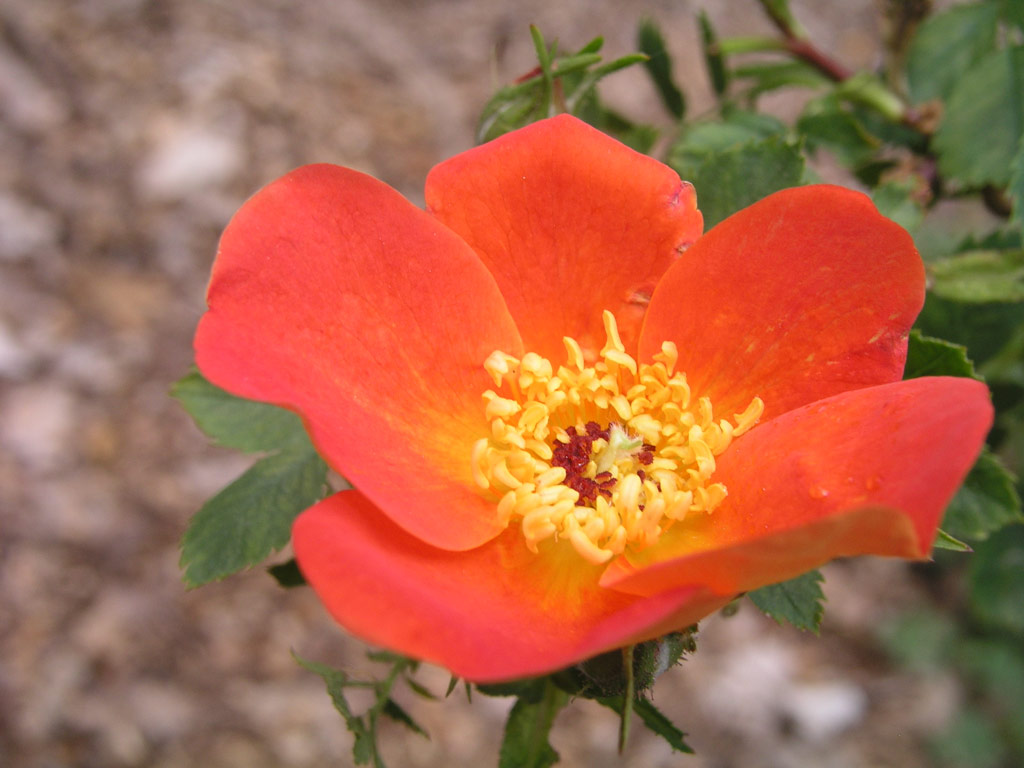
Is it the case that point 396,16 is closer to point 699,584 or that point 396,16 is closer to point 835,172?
point 835,172

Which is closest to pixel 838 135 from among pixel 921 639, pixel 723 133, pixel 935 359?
pixel 723 133

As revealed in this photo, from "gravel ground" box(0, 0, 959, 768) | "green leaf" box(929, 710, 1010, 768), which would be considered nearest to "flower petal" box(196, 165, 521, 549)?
"gravel ground" box(0, 0, 959, 768)

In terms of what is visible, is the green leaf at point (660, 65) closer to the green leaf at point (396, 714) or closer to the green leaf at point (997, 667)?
the green leaf at point (396, 714)

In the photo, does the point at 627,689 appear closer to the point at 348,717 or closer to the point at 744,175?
the point at 348,717

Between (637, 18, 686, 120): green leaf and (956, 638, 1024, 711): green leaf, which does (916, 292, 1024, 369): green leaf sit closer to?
(637, 18, 686, 120): green leaf

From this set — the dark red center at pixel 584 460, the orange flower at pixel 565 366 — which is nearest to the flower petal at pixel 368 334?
the orange flower at pixel 565 366
